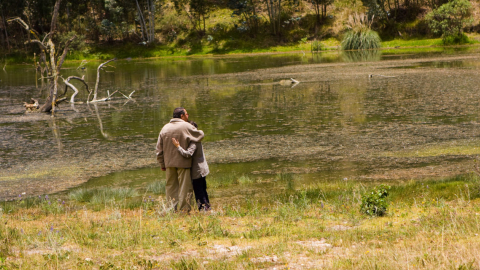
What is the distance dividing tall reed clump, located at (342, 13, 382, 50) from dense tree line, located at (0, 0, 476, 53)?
19.2 feet

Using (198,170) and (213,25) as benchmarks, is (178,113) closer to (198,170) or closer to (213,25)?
(198,170)

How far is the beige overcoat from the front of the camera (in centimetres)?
777

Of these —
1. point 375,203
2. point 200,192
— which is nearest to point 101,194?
point 200,192

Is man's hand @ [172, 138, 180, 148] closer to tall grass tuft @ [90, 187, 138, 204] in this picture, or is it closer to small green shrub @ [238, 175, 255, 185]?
tall grass tuft @ [90, 187, 138, 204]

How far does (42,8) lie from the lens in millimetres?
62281

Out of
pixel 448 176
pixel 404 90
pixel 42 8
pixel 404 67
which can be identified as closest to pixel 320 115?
pixel 404 90

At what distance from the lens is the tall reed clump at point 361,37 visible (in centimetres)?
4978

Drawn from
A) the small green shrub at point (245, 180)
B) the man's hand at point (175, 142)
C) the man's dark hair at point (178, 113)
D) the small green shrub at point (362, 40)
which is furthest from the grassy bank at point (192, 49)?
the man's hand at point (175, 142)

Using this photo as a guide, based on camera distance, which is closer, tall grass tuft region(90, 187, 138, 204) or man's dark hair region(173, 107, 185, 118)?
man's dark hair region(173, 107, 185, 118)

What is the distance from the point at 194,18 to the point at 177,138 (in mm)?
58276

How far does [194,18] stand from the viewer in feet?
210

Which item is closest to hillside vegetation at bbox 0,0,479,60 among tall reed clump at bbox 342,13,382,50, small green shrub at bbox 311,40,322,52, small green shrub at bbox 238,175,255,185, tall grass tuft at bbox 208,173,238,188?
small green shrub at bbox 311,40,322,52

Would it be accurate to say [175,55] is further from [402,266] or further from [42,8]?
[402,266]

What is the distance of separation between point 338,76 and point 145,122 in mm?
14323
